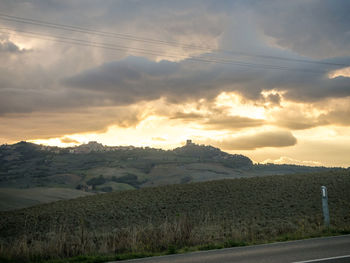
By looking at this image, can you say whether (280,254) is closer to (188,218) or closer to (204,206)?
(188,218)

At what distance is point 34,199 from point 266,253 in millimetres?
114844

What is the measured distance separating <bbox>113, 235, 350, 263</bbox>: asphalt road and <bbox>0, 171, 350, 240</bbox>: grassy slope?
22877 mm

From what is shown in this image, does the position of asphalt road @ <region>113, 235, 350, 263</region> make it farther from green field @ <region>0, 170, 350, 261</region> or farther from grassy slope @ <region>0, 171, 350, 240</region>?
grassy slope @ <region>0, 171, 350, 240</region>

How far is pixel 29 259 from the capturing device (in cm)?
1231

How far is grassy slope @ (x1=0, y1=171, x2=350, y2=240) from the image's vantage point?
40594mm

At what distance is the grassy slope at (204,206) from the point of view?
40.6 meters

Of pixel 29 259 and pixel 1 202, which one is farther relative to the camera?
pixel 1 202

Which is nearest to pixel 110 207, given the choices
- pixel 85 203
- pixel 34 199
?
pixel 85 203

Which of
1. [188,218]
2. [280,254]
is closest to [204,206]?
[188,218]

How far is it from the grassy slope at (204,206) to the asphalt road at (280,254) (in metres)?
22.9

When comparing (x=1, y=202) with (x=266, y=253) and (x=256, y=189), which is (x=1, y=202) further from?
(x=266, y=253)

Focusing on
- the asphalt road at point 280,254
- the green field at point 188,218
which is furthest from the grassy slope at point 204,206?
the asphalt road at point 280,254

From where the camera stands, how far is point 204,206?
164 ft

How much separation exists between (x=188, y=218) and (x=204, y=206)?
34.7m
